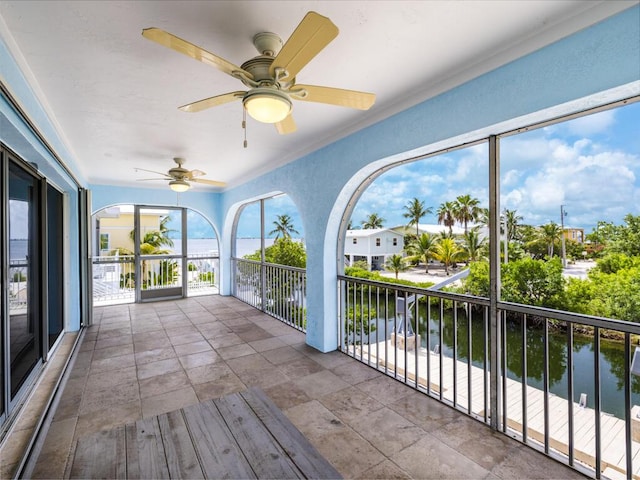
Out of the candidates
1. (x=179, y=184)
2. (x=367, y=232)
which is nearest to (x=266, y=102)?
(x=367, y=232)

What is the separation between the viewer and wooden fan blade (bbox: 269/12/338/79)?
1245 mm

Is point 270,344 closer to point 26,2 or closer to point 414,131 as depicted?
point 414,131

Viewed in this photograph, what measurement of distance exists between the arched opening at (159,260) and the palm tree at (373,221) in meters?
4.76

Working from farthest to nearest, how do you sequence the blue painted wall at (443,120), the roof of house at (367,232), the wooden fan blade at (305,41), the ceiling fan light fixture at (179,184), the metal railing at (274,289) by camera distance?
the metal railing at (274,289) → the ceiling fan light fixture at (179,184) → the roof of house at (367,232) → the blue painted wall at (443,120) → the wooden fan blade at (305,41)

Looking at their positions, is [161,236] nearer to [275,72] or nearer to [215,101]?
[215,101]

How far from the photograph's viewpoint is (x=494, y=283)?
221 cm

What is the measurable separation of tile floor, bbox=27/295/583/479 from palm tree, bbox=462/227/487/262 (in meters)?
1.20

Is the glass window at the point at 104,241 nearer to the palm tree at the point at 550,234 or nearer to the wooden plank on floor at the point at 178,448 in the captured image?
the wooden plank on floor at the point at 178,448

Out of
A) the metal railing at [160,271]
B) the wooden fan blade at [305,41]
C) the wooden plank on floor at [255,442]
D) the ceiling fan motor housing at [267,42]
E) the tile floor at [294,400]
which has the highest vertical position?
the ceiling fan motor housing at [267,42]

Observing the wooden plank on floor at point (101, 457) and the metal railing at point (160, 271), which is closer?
the wooden plank on floor at point (101, 457)

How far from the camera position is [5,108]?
69.2 inches

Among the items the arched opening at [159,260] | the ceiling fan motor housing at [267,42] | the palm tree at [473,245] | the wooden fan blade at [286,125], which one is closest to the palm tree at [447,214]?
the palm tree at [473,245]

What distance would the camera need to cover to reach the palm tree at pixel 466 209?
2459 millimetres

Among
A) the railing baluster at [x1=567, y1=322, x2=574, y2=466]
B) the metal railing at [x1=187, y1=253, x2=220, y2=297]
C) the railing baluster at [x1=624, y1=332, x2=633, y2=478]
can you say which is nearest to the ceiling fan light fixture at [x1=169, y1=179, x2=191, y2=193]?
the metal railing at [x1=187, y1=253, x2=220, y2=297]
